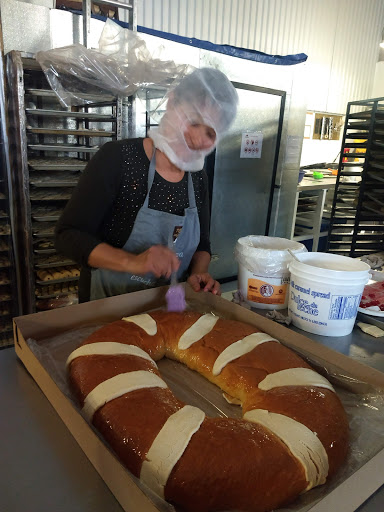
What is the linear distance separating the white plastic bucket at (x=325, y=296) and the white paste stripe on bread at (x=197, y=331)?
269 mm

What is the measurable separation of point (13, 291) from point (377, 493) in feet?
7.81

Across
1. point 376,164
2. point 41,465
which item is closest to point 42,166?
point 41,465

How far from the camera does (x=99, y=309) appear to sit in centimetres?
118

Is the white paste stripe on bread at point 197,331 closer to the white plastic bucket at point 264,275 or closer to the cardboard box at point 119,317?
the cardboard box at point 119,317

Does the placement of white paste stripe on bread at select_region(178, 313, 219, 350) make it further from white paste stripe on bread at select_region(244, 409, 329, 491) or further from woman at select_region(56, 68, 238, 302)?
white paste stripe on bread at select_region(244, 409, 329, 491)

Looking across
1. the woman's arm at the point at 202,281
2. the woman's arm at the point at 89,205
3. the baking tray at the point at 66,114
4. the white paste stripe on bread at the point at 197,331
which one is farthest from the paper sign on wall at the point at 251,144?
the white paste stripe on bread at the point at 197,331

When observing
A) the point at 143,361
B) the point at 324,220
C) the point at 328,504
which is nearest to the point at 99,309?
the point at 143,361

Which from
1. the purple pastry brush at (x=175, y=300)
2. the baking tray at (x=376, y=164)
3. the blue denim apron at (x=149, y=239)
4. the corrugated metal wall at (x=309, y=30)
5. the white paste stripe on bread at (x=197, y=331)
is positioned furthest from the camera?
the corrugated metal wall at (x=309, y=30)

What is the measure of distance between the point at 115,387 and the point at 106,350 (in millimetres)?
141

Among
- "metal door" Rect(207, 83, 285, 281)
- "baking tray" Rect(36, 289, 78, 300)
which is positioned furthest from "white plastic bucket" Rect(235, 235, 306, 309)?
"metal door" Rect(207, 83, 285, 281)

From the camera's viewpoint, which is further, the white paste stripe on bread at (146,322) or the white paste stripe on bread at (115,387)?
the white paste stripe on bread at (146,322)

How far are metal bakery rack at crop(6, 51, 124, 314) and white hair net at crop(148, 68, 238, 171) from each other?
1.10 m

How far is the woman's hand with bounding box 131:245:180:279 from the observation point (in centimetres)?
116

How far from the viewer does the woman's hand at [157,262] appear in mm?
1163
